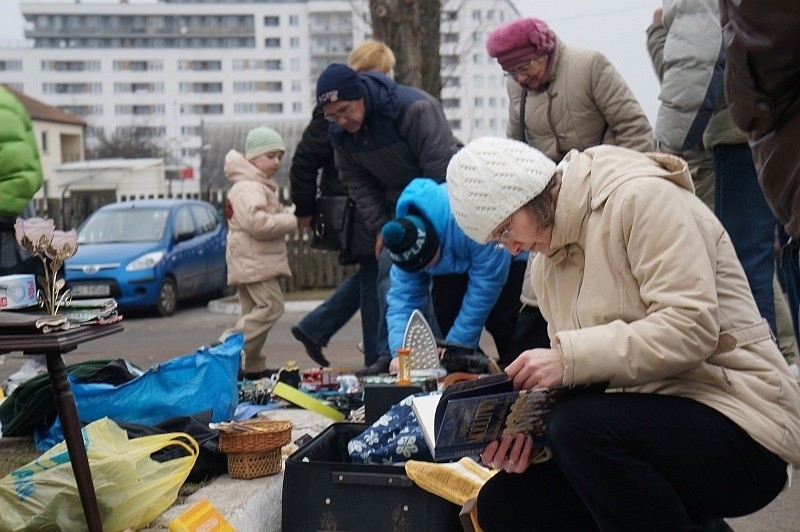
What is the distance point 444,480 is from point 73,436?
1213mm

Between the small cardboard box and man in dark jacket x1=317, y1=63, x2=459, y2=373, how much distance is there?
267 centimetres

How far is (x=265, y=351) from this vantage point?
883 cm

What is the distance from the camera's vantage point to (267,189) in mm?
7223

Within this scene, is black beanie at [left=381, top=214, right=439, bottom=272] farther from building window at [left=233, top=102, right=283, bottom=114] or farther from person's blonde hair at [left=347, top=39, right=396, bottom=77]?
building window at [left=233, top=102, right=283, bottom=114]

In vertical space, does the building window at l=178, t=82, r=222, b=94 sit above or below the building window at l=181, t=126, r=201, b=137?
above

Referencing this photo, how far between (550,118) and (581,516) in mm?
2654

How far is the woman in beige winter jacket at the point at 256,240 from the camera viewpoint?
6.91 m

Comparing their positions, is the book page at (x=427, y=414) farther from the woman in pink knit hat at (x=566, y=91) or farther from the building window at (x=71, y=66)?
the building window at (x=71, y=66)

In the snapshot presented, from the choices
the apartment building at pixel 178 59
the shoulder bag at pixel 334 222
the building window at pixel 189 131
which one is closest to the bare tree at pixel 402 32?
the shoulder bag at pixel 334 222

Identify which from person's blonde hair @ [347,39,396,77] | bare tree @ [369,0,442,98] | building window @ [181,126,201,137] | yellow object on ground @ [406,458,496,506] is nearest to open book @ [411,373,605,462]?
yellow object on ground @ [406,458,496,506]

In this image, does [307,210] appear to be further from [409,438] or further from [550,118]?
[409,438]

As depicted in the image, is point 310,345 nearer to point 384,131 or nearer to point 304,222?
point 304,222

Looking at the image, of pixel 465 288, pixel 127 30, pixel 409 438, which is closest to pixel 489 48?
pixel 465 288

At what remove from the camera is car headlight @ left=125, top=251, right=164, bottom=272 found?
41.5 ft
